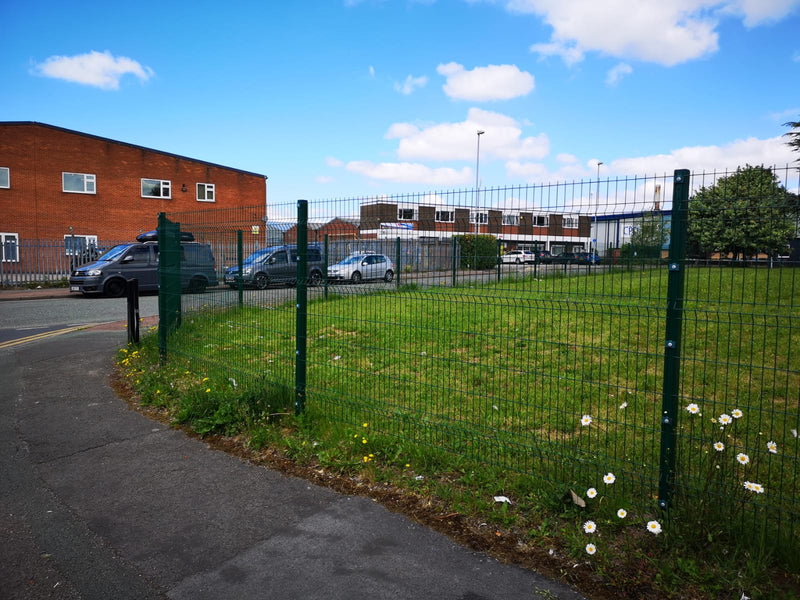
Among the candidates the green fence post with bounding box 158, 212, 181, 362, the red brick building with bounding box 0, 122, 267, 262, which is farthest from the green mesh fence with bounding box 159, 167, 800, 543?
the red brick building with bounding box 0, 122, 267, 262

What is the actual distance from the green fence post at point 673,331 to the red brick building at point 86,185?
94.1 ft

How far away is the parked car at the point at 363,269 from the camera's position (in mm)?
4859

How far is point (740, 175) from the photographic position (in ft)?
10.9

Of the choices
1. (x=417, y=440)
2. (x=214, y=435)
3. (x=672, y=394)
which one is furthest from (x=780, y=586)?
(x=214, y=435)

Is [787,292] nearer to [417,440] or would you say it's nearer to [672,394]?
[672,394]

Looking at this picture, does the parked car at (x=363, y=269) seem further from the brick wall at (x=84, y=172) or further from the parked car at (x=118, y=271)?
the brick wall at (x=84, y=172)

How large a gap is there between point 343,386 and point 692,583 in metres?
3.61

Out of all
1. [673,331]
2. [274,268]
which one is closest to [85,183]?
[274,268]

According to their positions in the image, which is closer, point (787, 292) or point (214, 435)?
point (787, 292)

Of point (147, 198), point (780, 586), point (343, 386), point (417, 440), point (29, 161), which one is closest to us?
point (780, 586)

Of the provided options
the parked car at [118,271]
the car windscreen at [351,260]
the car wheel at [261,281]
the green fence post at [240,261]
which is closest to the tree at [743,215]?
the car windscreen at [351,260]

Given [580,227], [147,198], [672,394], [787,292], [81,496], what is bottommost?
[81,496]

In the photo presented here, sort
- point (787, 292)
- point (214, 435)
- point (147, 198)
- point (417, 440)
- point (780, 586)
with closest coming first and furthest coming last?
point (780, 586) → point (787, 292) → point (417, 440) → point (214, 435) → point (147, 198)

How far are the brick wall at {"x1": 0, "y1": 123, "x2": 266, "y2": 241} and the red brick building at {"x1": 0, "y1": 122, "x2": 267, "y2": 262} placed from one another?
43 mm
